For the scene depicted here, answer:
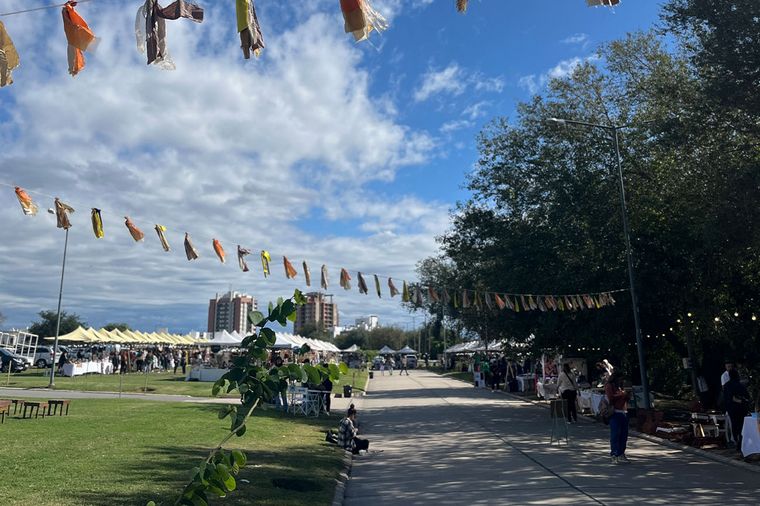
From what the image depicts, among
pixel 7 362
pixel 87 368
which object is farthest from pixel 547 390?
pixel 7 362

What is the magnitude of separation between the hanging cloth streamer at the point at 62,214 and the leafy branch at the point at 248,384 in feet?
24.1

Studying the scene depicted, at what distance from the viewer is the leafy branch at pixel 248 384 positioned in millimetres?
3064

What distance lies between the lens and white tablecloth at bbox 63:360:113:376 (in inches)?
1447

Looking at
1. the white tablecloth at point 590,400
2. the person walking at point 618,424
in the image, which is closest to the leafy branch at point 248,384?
the person walking at point 618,424

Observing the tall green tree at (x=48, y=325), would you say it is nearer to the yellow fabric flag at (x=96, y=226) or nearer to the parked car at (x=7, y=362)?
the parked car at (x=7, y=362)

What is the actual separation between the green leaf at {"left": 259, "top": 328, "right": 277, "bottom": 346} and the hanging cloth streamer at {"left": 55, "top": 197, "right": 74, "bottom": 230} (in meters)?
7.54

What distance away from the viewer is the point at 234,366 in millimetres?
3314

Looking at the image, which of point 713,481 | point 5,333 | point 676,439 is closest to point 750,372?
point 676,439

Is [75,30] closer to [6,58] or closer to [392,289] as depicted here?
[6,58]

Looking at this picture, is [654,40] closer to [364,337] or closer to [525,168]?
[525,168]

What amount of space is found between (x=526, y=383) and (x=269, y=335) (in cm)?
3148

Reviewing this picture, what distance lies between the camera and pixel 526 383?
33.0m

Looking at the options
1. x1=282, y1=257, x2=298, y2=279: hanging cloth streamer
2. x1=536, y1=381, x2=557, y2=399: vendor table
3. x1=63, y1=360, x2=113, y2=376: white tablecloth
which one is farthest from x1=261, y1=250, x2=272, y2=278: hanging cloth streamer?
x1=63, y1=360, x2=113, y2=376: white tablecloth

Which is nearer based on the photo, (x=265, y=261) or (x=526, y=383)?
(x=265, y=261)
